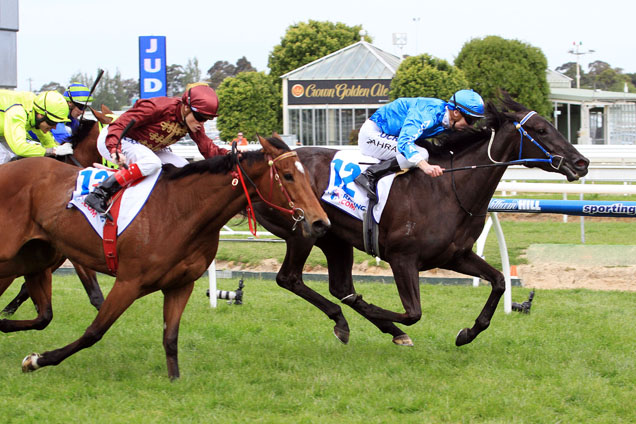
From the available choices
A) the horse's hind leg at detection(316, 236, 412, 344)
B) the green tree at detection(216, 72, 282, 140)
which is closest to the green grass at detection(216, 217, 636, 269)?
the horse's hind leg at detection(316, 236, 412, 344)

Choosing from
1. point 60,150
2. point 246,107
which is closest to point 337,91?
point 246,107

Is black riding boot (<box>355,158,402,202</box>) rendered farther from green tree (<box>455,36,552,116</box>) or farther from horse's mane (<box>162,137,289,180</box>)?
green tree (<box>455,36,552,116</box>)

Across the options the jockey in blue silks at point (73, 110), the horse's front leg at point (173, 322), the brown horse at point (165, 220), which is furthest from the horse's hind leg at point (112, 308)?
the jockey in blue silks at point (73, 110)

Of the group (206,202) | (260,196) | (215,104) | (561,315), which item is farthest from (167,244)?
(561,315)

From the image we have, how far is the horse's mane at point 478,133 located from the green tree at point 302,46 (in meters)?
34.3

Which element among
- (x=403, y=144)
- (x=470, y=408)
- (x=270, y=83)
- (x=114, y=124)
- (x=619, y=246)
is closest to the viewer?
(x=470, y=408)

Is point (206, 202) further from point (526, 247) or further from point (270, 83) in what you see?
point (270, 83)

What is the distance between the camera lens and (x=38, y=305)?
5.79m

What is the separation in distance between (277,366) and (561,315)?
2.89 meters

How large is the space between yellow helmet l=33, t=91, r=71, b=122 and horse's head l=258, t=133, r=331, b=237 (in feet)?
7.97

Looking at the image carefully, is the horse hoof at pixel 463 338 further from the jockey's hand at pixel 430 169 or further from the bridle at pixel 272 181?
the bridle at pixel 272 181

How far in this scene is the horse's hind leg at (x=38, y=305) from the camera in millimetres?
5691

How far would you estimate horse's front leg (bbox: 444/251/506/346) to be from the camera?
5.63 metres

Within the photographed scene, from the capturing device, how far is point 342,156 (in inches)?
244
